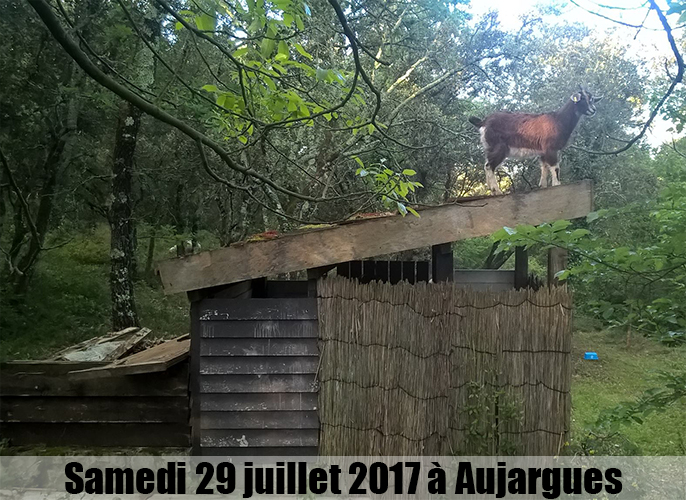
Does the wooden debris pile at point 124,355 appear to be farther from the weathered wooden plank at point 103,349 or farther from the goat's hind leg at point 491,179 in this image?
the goat's hind leg at point 491,179

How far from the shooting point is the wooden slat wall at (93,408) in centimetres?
376

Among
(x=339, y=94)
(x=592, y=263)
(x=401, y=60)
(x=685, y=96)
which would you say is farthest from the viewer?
(x=401, y=60)

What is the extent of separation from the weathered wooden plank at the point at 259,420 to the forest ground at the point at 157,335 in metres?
3.13

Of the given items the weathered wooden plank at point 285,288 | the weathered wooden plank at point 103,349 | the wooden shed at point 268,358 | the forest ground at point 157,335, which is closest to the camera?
the wooden shed at point 268,358

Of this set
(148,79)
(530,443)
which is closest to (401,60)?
(148,79)

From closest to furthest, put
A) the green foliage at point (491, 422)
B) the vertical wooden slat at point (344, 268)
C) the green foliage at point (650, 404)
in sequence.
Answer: the green foliage at point (650, 404) → the green foliage at point (491, 422) → the vertical wooden slat at point (344, 268)

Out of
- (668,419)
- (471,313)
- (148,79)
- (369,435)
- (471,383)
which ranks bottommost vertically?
(668,419)

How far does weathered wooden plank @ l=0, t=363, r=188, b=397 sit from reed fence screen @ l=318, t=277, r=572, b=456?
1.16m

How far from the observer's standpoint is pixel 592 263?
2607 millimetres

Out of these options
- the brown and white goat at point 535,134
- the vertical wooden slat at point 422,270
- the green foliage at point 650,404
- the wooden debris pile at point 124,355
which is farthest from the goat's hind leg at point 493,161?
the wooden debris pile at point 124,355

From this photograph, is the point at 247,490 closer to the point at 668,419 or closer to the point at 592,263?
the point at 592,263

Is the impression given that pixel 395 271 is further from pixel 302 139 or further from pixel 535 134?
pixel 302 139

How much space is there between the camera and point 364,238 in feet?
11.4

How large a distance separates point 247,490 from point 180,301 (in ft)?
32.4
